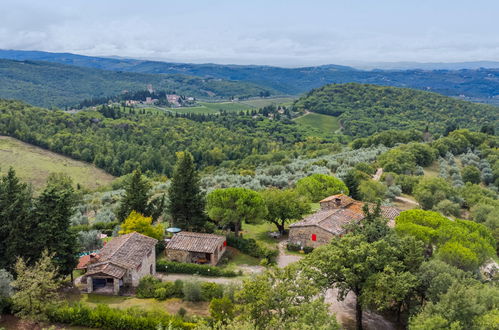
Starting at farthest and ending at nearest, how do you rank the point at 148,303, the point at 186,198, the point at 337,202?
the point at 337,202 < the point at 186,198 < the point at 148,303

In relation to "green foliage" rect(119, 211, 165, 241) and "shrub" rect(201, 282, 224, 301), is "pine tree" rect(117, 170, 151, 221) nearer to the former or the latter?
"green foliage" rect(119, 211, 165, 241)

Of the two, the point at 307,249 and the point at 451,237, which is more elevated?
the point at 451,237

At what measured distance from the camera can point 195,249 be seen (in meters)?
35.8

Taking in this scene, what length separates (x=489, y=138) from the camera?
11244 centimetres

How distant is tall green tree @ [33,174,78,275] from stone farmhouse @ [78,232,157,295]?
193 centimetres

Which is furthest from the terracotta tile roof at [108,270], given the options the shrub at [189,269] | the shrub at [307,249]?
the shrub at [307,249]

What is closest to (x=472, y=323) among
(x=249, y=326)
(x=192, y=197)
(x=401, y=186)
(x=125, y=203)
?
(x=249, y=326)

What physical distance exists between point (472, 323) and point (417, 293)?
5467 mm

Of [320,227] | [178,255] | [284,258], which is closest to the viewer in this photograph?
[178,255]

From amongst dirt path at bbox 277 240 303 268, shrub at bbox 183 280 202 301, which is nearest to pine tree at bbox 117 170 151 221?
shrub at bbox 183 280 202 301

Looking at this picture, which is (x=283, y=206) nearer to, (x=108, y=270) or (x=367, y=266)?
(x=367, y=266)

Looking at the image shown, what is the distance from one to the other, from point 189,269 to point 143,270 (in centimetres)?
432

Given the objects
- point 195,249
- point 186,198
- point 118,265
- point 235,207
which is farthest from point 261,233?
point 118,265

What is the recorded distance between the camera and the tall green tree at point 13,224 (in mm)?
28781
